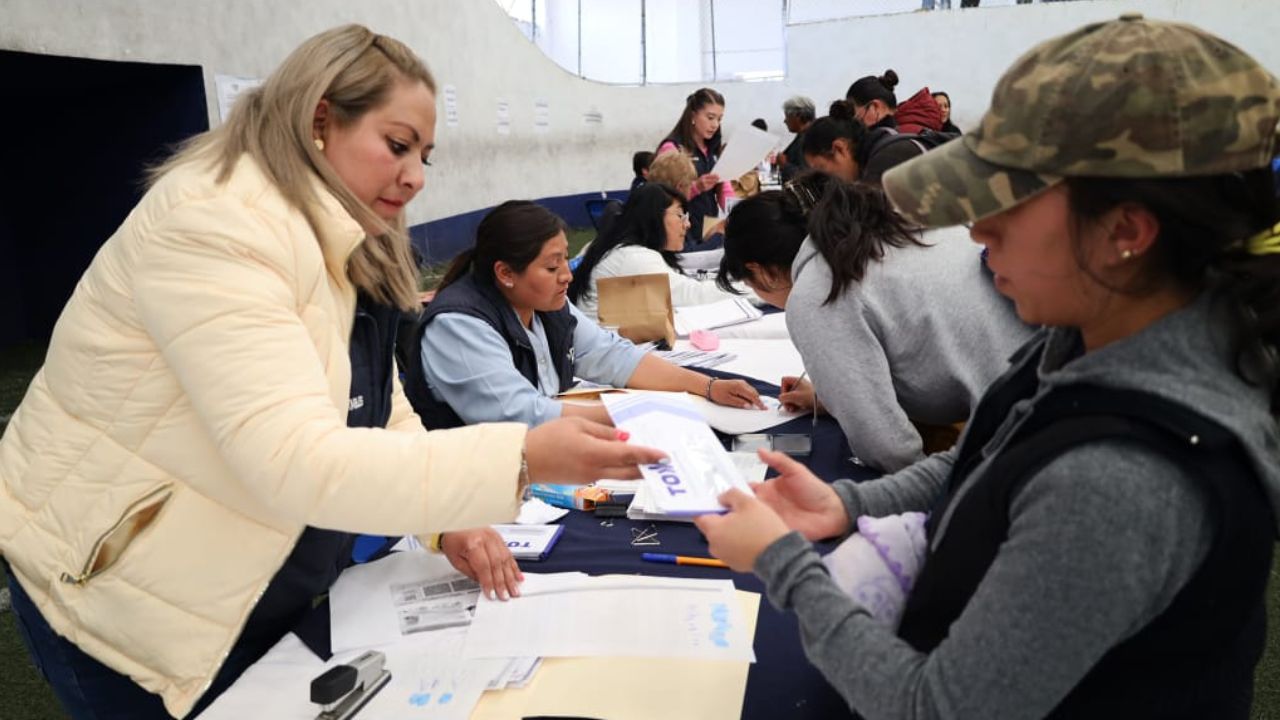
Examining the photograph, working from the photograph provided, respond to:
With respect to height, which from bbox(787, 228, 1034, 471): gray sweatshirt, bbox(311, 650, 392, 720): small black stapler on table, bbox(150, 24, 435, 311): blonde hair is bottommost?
→ bbox(311, 650, 392, 720): small black stapler on table

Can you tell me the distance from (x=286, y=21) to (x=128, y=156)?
1568 millimetres

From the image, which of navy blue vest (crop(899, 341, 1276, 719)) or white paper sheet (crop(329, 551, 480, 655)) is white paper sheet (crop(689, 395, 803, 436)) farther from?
navy blue vest (crop(899, 341, 1276, 719))

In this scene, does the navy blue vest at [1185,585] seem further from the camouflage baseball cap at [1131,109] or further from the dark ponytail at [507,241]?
the dark ponytail at [507,241]

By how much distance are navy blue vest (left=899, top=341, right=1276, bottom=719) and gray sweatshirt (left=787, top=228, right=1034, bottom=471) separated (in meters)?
1.04

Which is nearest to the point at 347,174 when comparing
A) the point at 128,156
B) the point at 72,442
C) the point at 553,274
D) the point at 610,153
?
the point at 72,442

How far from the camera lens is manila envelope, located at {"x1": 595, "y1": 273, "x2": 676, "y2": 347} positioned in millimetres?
3318

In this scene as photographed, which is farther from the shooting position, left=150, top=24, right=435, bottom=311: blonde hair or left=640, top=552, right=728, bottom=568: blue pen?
left=640, top=552, right=728, bottom=568: blue pen

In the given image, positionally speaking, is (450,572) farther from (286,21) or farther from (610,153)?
(610,153)

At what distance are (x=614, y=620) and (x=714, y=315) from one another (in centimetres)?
247

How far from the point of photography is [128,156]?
5586 mm

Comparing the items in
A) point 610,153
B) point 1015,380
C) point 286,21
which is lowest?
point 610,153

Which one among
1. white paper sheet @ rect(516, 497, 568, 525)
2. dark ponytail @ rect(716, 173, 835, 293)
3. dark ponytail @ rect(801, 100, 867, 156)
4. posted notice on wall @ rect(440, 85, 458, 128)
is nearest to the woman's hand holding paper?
white paper sheet @ rect(516, 497, 568, 525)

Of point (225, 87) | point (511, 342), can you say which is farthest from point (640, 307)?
point (225, 87)

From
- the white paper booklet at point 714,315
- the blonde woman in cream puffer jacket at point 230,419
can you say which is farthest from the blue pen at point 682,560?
the white paper booklet at point 714,315
